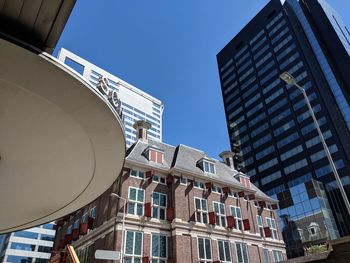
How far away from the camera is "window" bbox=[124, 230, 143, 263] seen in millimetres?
22938

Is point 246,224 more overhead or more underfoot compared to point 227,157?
more underfoot

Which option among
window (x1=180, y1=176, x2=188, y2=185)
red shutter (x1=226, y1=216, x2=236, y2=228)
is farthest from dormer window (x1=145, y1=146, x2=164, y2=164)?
red shutter (x1=226, y1=216, x2=236, y2=228)

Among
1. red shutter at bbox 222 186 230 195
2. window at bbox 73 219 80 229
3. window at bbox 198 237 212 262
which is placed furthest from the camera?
red shutter at bbox 222 186 230 195

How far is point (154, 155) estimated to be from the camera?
1168 inches

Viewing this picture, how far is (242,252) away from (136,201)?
40.5 ft

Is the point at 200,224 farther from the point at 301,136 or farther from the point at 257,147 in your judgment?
the point at 257,147

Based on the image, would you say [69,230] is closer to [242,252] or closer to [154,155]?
[154,155]

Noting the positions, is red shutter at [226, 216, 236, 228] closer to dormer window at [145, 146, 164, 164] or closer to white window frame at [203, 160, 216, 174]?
white window frame at [203, 160, 216, 174]

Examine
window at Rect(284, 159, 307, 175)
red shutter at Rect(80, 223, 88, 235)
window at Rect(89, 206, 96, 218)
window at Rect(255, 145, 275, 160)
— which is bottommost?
red shutter at Rect(80, 223, 88, 235)

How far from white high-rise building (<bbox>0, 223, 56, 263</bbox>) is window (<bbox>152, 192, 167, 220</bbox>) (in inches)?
2874

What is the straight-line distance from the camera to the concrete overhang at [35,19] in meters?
5.69

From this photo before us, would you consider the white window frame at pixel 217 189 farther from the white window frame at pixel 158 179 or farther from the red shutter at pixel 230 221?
the white window frame at pixel 158 179

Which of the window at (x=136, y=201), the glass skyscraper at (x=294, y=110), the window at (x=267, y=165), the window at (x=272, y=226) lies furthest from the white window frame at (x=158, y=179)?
the window at (x=267, y=165)

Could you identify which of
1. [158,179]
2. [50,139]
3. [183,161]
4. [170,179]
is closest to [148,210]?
[158,179]
